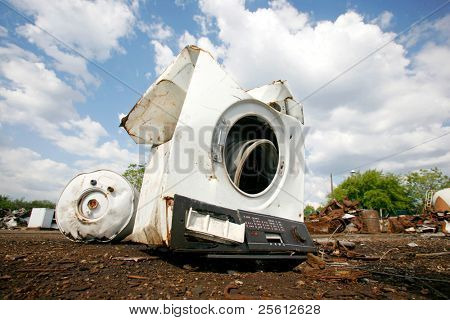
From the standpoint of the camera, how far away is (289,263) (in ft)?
8.57

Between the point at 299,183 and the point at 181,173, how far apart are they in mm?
1776

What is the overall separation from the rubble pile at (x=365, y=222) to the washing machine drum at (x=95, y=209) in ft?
28.5

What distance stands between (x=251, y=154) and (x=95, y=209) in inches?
110

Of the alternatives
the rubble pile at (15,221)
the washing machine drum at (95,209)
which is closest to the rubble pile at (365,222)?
the washing machine drum at (95,209)

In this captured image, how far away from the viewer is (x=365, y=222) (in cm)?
1180

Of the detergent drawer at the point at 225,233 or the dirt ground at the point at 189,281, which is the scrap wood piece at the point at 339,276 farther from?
the detergent drawer at the point at 225,233

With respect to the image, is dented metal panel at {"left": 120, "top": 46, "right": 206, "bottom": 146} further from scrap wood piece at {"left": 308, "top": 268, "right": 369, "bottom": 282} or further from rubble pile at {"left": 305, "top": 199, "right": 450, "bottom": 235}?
rubble pile at {"left": 305, "top": 199, "right": 450, "bottom": 235}

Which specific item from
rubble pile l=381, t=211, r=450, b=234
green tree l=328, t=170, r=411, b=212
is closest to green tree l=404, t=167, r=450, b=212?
green tree l=328, t=170, r=411, b=212

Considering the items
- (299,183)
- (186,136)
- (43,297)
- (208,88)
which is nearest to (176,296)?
(43,297)

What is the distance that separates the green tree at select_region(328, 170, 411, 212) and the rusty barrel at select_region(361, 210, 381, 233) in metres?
22.4

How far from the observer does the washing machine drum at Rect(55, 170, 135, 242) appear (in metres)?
4.12

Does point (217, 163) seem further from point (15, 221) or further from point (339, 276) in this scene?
point (15, 221)

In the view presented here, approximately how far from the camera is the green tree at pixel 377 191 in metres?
33.9

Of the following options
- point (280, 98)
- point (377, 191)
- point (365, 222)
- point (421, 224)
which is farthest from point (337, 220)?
point (377, 191)
